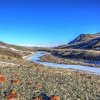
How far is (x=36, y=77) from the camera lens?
41.4 meters

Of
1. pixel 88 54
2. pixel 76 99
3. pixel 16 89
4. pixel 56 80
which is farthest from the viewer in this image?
pixel 88 54

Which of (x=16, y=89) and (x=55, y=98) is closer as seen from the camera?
(x=55, y=98)

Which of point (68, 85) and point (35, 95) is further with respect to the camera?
point (68, 85)

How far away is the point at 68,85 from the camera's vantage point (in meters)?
37.2

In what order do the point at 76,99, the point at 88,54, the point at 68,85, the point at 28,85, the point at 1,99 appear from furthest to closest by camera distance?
the point at 88,54 → the point at 68,85 → the point at 28,85 → the point at 76,99 → the point at 1,99

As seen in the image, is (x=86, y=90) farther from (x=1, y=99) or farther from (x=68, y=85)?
(x=1, y=99)

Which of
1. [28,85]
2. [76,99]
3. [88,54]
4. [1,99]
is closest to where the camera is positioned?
[1,99]

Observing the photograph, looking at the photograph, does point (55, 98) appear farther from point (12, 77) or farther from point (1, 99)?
point (12, 77)

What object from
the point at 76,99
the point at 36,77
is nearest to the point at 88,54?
the point at 36,77

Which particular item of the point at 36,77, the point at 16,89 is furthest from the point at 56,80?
the point at 16,89

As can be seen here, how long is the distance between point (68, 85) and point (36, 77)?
592 centimetres

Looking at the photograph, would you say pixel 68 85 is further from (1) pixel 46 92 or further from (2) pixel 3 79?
(2) pixel 3 79

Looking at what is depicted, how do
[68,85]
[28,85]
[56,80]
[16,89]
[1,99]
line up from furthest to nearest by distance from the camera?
[56,80]
[68,85]
[28,85]
[16,89]
[1,99]

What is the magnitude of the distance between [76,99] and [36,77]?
1185 centimetres
